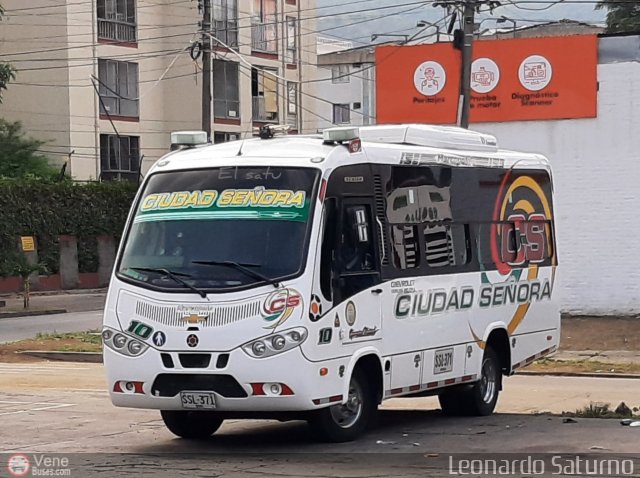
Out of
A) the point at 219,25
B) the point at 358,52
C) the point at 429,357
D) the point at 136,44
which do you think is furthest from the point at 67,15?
the point at 429,357

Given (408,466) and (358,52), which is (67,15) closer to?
(358,52)

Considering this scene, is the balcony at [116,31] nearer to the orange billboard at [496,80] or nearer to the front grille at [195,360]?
the orange billboard at [496,80]

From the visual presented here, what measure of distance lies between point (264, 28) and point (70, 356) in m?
41.0

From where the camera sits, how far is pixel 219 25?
60438 millimetres

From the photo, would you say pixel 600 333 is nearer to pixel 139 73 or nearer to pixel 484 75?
pixel 484 75

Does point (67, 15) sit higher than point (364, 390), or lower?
higher

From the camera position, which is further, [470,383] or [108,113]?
[108,113]

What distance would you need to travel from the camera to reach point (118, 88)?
56.8 meters

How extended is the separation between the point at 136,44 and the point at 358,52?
26.3 m

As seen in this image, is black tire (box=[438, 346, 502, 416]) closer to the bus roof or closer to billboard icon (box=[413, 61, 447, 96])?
the bus roof

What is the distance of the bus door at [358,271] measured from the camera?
1201 centimetres

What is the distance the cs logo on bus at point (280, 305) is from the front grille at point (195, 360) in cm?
63

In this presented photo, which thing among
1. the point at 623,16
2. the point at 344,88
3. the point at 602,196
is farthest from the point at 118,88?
the point at 602,196

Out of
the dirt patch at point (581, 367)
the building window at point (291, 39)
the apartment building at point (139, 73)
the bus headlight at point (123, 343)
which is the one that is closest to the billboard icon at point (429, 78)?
the dirt patch at point (581, 367)
